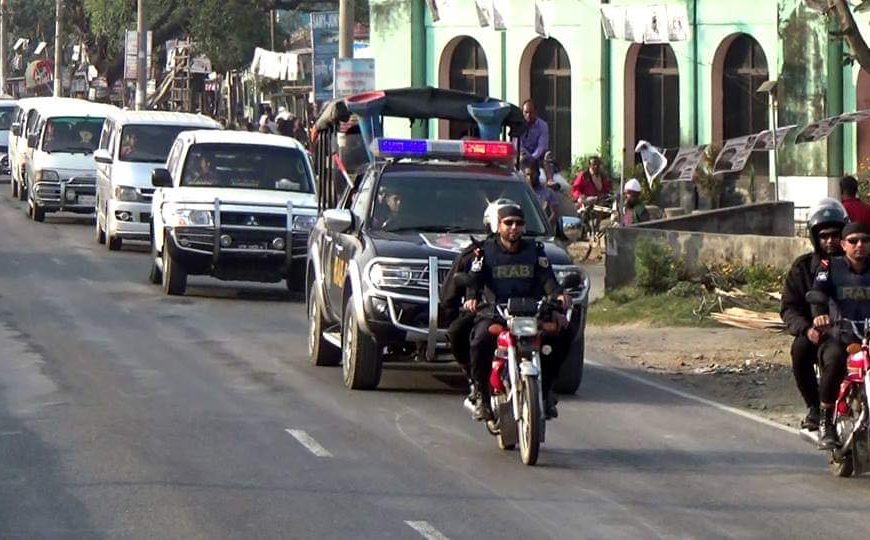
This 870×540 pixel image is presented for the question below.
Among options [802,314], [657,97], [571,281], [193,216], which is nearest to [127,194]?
[193,216]

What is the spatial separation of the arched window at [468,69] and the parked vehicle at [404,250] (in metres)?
22.7

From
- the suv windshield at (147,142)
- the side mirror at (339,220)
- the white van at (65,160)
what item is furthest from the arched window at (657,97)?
the side mirror at (339,220)

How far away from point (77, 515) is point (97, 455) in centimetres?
196

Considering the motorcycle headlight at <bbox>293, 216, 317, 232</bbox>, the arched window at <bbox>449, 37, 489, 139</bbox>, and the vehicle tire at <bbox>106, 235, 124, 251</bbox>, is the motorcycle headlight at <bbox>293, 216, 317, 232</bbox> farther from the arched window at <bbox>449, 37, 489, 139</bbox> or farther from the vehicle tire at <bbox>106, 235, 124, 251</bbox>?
the arched window at <bbox>449, 37, 489, 139</bbox>

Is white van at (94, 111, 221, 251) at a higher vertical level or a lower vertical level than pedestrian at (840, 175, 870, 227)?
higher

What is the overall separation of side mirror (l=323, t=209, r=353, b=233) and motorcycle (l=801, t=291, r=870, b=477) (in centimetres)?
473

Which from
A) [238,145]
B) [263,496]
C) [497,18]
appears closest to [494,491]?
[263,496]

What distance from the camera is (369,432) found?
521 inches

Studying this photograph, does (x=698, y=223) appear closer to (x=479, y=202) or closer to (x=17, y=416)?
(x=479, y=202)

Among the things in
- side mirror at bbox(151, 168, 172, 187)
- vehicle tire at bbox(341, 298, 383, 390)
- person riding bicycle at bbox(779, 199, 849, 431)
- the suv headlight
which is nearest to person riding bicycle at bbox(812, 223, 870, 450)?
person riding bicycle at bbox(779, 199, 849, 431)

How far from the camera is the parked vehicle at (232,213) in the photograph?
23.0m

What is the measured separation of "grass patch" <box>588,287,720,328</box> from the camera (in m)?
20.7

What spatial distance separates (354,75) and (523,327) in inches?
762

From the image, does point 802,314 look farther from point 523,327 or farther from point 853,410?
point 523,327
